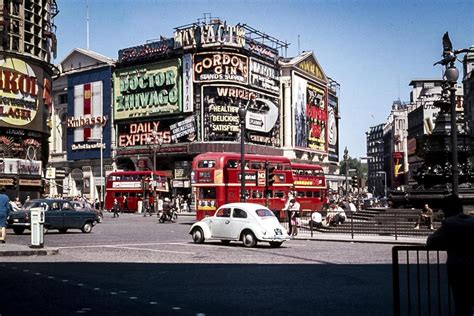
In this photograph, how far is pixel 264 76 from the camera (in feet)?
245

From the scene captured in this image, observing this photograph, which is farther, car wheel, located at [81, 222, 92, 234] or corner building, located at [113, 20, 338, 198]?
corner building, located at [113, 20, 338, 198]

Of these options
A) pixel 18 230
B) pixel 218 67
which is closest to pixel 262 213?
pixel 18 230

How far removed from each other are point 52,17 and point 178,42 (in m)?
15.0

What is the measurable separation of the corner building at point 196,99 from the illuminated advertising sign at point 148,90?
121mm

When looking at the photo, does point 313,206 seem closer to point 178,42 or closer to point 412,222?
point 412,222

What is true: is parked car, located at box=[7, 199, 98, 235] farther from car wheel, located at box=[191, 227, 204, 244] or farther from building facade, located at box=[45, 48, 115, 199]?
building facade, located at box=[45, 48, 115, 199]

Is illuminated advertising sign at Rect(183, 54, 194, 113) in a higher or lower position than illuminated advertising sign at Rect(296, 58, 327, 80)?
lower

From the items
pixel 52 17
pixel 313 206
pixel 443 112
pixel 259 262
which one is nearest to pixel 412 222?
pixel 443 112

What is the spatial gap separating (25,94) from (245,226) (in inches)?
1630

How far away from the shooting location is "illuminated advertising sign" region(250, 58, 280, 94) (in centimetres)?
7200

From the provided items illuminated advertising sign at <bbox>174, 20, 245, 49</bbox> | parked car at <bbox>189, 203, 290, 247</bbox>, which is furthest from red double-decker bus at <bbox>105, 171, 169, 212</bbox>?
parked car at <bbox>189, 203, 290, 247</bbox>

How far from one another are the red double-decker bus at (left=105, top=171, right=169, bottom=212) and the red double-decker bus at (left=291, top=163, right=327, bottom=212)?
15940 millimetres

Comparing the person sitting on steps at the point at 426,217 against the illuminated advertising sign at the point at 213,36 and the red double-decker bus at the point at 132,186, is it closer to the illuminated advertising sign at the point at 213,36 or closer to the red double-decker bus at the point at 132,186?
the red double-decker bus at the point at 132,186

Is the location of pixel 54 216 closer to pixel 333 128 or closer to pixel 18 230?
pixel 18 230
